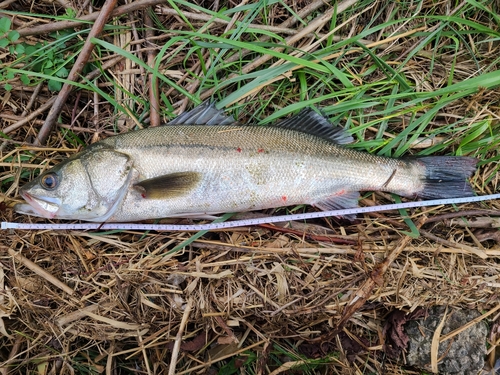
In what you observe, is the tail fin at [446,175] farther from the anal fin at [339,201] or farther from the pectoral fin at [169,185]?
the pectoral fin at [169,185]

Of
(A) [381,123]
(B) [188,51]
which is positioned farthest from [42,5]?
(A) [381,123]

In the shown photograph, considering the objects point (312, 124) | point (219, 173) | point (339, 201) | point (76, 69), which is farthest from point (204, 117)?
point (339, 201)

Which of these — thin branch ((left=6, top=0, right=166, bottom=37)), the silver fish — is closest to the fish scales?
the silver fish

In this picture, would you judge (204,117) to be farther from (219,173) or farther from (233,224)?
(233,224)

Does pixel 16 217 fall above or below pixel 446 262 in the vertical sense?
above

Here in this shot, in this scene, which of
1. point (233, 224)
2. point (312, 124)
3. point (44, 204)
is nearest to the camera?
point (44, 204)

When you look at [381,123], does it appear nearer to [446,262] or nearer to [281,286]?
[446,262]
